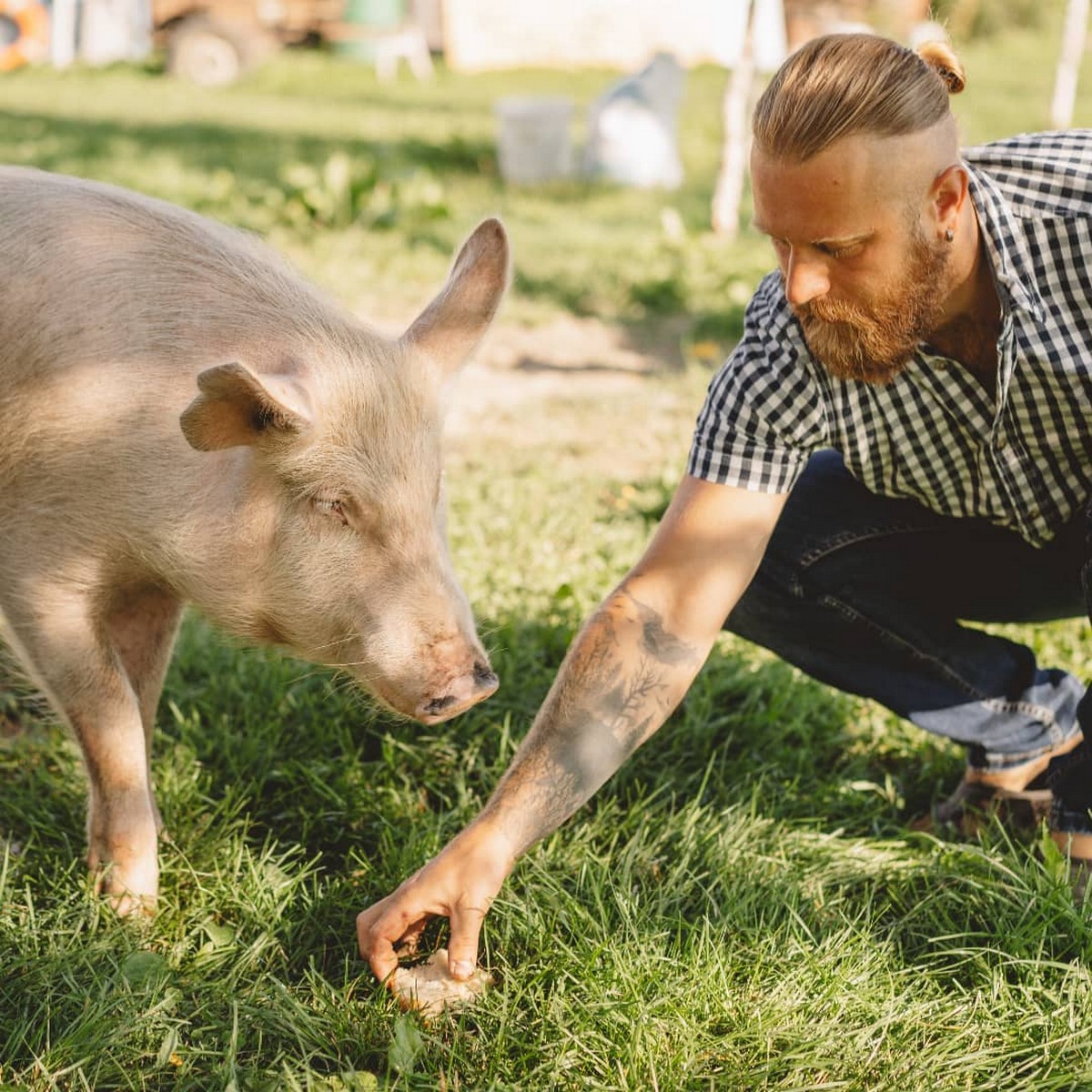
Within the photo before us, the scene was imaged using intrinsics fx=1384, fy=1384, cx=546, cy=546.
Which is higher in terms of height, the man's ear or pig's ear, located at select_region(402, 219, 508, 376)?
the man's ear

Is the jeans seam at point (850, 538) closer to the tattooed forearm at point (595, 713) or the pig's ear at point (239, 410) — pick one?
the tattooed forearm at point (595, 713)

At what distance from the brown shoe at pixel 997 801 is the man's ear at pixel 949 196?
1365mm

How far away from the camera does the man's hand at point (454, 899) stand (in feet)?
8.25

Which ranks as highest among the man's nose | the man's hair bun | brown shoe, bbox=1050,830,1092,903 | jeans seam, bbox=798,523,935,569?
the man's hair bun

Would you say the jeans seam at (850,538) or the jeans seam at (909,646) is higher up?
the jeans seam at (850,538)

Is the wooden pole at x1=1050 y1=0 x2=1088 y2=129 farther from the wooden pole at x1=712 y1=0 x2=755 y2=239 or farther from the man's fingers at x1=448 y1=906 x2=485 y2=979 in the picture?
the man's fingers at x1=448 y1=906 x2=485 y2=979

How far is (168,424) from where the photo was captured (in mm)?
2797

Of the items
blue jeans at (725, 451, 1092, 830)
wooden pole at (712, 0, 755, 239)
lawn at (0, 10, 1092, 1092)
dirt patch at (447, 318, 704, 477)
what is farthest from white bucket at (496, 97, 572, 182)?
blue jeans at (725, 451, 1092, 830)

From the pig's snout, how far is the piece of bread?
45 centimetres

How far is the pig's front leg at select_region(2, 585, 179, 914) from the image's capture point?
9.45ft

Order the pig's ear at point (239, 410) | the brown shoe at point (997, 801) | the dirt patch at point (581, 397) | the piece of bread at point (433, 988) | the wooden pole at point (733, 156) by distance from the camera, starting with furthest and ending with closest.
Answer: the wooden pole at point (733, 156)
the dirt patch at point (581, 397)
the brown shoe at point (997, 801)
the piece of bread at point (433, 988)
the pig's ear at point (239, 410)

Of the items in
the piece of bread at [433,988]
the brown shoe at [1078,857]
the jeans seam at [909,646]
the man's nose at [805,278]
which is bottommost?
the piece of bread at [433,988]

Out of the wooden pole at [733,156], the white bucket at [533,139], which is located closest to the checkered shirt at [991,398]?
the wooden pole at [733,156]

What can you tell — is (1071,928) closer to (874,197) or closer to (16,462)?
(874,197)
